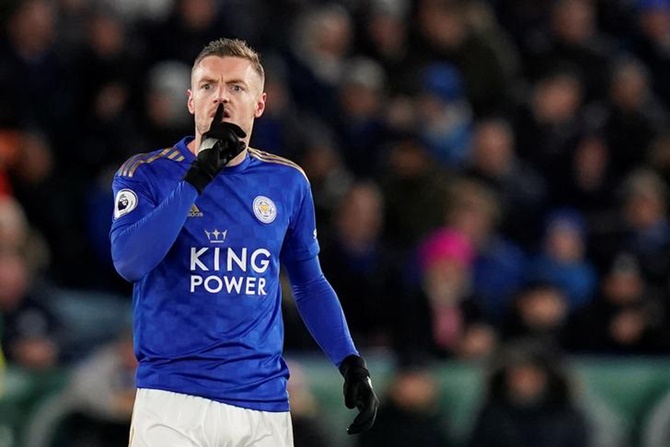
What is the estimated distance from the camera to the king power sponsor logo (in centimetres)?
457

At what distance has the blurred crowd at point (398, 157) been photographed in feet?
30.7

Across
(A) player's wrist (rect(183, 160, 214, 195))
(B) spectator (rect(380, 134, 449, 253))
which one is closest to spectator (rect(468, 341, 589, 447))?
(B) spectator (rect(380, 134, 449, 253))

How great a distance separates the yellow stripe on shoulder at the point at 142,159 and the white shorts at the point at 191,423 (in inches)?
28.9

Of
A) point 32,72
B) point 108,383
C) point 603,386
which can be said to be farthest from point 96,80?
point 603,386

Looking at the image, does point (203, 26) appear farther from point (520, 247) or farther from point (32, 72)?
point (520, 247)

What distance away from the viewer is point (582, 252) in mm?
10703

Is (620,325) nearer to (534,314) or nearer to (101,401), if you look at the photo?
(534,314)

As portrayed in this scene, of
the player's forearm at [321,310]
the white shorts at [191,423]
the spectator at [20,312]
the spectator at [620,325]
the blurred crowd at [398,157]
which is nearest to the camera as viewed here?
the white shorts at [191,423]

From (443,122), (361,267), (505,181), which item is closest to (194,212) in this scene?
(361,267)

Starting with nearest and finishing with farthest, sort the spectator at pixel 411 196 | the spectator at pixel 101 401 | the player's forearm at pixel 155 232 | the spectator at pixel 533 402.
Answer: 1. the player's forearm at pixel 155 232
2. the spectator at pixel 101 401
3. the spectator at pixel 533 402
4. the spectator at pixel 411 196

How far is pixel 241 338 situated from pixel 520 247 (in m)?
6.32

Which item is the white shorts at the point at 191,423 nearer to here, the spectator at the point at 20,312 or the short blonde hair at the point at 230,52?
the short blonde hair at the point at 230,52

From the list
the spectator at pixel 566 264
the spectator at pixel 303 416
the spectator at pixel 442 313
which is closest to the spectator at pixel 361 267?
the spectator at pixel 442 313

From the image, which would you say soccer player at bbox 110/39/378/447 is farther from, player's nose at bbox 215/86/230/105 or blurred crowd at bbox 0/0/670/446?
blurred crowd at bbox 0/0/670/446
